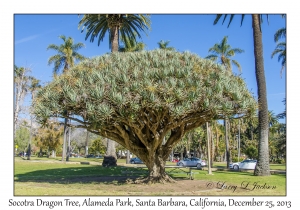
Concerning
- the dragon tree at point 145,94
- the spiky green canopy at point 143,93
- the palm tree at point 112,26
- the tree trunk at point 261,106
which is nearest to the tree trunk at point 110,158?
the palm tree at point 112,26

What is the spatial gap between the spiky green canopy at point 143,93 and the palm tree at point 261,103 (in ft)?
24.7

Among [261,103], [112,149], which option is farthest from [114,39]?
[261,103]

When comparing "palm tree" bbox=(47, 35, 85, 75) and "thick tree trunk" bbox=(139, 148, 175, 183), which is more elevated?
"palm tree" bbox=(47, 35, 85, 75)

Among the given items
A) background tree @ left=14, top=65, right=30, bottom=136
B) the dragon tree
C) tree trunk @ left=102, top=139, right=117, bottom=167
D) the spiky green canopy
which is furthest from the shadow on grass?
background tree @ left=14, top=65, right=30, bottom=136

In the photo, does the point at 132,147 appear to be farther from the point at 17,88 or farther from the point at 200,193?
the point at 17,88

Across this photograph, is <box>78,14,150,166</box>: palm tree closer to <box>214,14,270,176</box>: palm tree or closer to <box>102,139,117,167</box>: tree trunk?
<box>102,139,117,167</box>: tree trunk

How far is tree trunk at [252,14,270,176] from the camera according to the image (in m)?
21.5

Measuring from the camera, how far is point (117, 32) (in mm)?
26531

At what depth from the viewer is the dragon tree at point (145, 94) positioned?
12.1 meters

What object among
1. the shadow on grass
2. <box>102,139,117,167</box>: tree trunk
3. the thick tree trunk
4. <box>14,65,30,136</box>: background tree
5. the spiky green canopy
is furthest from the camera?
<box>14,65,30,136</box>: background tree

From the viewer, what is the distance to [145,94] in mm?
12016

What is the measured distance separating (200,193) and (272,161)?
193 ft

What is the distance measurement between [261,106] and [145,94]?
41.2ft

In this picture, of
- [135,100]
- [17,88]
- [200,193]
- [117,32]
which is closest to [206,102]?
[135,100]
